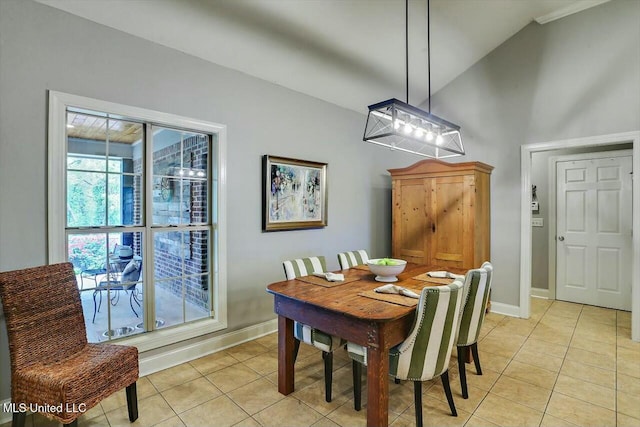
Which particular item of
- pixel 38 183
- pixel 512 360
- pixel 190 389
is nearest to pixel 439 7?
pixel 512 360

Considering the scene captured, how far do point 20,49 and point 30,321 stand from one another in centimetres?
171

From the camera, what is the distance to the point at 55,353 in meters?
1.92

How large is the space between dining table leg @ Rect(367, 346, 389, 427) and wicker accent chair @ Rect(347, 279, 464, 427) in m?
0.13

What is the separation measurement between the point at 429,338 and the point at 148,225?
2339 mm

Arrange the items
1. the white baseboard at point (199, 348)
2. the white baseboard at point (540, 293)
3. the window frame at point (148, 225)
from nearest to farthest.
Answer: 1. the window frame at point (148, 225)
2. the white baseboard at point (199, 348)
3. the white baseboard at point (540, 293)

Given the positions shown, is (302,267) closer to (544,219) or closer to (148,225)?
(148,225)

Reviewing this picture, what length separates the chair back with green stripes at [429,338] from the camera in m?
1.79

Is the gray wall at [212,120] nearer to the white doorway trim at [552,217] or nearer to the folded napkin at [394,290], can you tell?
the folded napkin at [394,290]

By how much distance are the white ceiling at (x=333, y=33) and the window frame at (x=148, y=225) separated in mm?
610

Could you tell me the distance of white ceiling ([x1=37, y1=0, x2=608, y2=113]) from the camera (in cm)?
251

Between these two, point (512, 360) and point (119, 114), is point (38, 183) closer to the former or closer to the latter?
point (119, 114)

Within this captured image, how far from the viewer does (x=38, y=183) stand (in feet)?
7.04

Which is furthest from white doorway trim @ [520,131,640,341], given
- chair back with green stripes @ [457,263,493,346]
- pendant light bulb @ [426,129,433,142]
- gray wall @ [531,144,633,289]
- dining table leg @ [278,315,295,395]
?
dining table leg @ [278,315,295,395]

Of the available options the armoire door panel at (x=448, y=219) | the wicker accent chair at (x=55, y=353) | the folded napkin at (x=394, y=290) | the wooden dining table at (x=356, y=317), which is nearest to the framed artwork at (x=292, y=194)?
the wooden dining table at (x=356, y=317)
